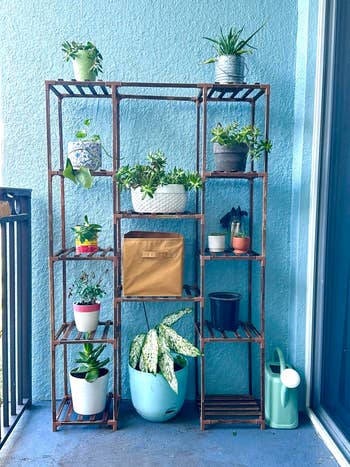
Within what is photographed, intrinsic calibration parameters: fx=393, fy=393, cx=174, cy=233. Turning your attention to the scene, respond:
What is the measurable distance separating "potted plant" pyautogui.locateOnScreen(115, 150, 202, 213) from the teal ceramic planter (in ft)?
2.62

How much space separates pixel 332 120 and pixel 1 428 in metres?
2.10

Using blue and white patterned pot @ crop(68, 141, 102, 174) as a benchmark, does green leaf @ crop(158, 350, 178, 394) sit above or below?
below

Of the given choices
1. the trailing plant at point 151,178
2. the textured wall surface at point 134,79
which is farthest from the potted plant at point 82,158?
the textured wall surface at point 134,79

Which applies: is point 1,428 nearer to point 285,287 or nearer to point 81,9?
point 285,287

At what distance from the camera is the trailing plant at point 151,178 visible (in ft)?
5.90

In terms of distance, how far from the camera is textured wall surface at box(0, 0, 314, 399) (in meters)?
2.01

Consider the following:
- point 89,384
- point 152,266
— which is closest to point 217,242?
point 152,266

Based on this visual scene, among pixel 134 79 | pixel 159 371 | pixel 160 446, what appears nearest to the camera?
pixel 160 446

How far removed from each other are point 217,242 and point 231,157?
415mm

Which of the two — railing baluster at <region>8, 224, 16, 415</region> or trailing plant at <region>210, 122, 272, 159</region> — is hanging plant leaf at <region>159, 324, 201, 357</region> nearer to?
Answer: railing baluster at <region>8, 224, 16, 415</region>

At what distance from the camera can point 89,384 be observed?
188cm

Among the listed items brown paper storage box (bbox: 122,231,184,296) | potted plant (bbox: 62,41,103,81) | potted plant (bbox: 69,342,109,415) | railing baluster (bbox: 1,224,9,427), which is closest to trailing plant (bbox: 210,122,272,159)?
brown paper storage box (bbox: 122,231,184,296)

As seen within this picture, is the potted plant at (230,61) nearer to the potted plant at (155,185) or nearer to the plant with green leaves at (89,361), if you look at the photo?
the potted plant at (155,185)

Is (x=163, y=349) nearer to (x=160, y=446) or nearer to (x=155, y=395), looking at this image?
(x=155, y=395)
